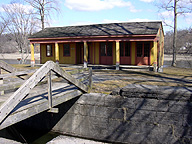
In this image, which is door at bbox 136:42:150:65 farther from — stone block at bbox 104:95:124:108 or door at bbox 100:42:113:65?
stone block at bbox 104:95:124:108

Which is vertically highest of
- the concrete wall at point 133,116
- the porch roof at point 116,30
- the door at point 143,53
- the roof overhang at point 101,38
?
the porch roof at point 116,30

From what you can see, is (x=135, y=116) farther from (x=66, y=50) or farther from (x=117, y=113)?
(x=66, y=50)

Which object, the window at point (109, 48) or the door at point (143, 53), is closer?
the door at point (143, 53)

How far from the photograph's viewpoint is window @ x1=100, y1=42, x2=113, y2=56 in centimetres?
1753

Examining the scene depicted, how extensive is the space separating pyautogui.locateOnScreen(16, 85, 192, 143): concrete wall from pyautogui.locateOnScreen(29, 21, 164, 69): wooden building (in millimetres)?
8811

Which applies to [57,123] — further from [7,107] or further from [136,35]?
[136,35]

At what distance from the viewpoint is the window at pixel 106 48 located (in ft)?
57.5

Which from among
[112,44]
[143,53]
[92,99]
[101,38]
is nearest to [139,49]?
[143,53]

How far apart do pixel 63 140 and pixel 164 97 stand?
10.9 ft

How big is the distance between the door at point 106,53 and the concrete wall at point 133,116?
1078cm

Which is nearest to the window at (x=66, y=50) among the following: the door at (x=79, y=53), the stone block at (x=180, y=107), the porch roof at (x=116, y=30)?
the door at (x=79, y=53)

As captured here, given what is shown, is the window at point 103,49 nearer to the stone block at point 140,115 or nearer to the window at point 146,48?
the window at point 146,48

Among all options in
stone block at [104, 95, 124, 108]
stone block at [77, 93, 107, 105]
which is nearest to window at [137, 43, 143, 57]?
stone block at [77, 93, 107, 105]

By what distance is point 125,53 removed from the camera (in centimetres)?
1711
